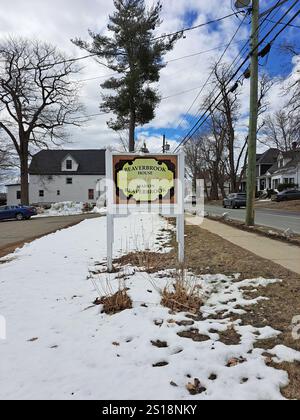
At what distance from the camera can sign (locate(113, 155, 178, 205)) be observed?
777cm

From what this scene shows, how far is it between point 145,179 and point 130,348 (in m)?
4.31

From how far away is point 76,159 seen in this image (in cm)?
6500

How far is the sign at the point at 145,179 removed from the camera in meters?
7.77

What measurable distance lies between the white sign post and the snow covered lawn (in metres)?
1.63

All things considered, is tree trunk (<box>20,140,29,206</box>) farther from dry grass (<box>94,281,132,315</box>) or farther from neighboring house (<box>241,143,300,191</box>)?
dry grass (<box>94,281,132,315</box>)

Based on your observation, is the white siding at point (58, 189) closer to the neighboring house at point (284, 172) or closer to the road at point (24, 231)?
the neighboring house at point (284, 172)

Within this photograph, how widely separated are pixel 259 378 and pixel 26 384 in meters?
1.98

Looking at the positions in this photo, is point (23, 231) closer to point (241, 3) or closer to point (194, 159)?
point (241, 3)

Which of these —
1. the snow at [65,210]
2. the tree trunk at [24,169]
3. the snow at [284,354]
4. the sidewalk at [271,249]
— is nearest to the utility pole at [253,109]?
the sidewalk at [271,249]

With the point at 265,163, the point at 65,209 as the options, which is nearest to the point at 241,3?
the point at 65,209

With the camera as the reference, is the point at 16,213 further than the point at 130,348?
Yes

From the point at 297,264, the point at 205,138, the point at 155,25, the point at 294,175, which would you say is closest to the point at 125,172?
the point at 297,264

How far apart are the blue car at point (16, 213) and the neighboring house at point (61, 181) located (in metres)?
26.9

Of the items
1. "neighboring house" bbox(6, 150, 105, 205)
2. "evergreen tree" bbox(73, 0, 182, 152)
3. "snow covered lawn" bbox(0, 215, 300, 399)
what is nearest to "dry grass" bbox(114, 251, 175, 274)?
"snow covered lawn" bbox(0, 215, 300, 399)
